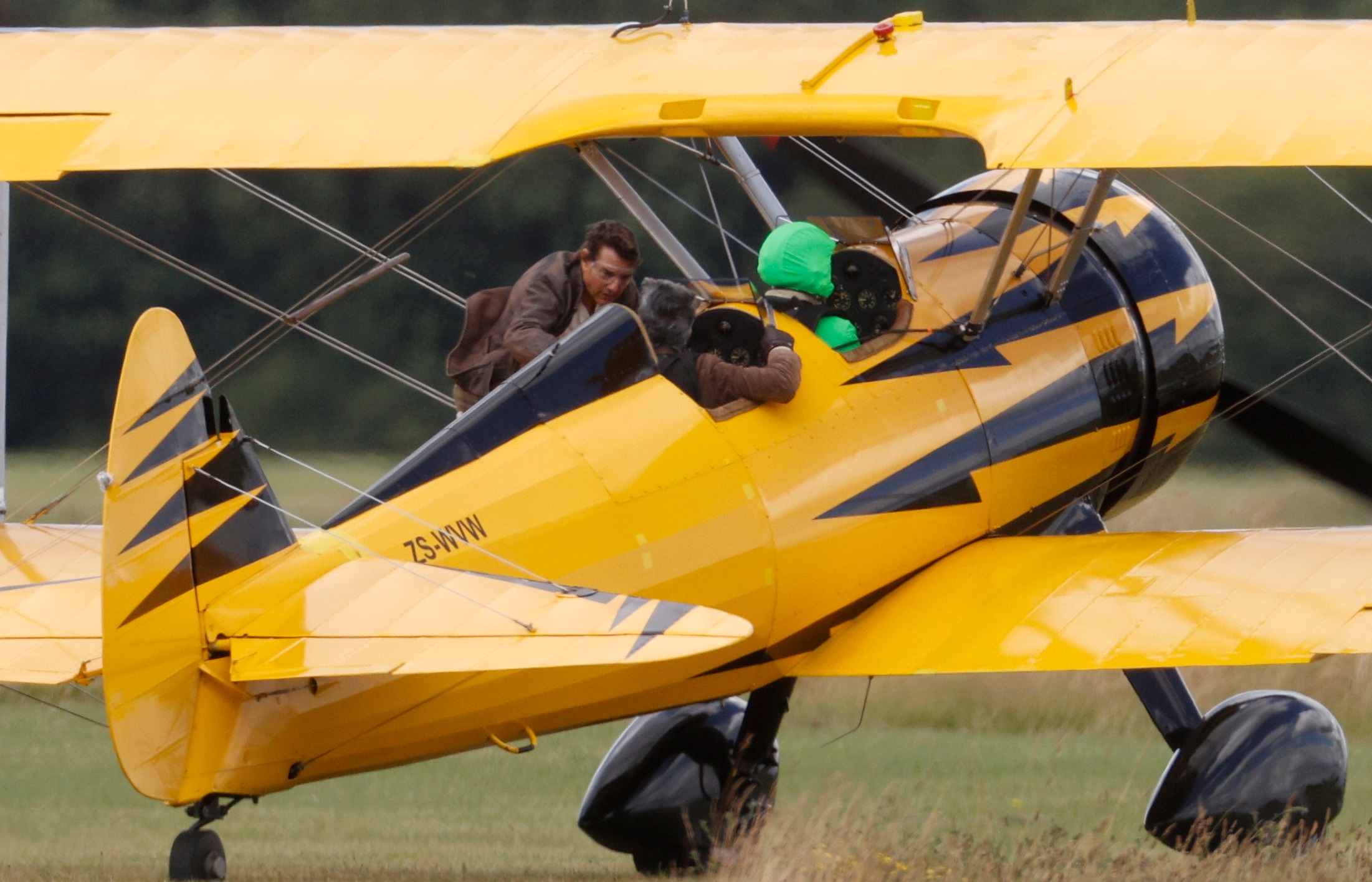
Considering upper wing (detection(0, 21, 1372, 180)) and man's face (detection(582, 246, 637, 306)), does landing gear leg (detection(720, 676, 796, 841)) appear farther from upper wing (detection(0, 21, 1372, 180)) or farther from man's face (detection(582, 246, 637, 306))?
upper wing (detection(0, 21, 1372, 180))

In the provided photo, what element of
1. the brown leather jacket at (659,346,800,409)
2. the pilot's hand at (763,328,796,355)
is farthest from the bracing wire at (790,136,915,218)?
the brown leather jacket at (659,346,800,409)

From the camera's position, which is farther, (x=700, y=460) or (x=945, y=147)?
(x=945, y=147)

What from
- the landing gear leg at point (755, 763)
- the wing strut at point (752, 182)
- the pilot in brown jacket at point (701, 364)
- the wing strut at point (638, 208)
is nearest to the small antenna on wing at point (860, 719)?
the landing gear leg at point (755, 763)

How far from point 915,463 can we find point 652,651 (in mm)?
2095

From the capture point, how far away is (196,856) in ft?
18.3

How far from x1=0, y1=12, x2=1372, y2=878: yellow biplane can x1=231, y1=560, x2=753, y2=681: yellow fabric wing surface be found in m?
0.01

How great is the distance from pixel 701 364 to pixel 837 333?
2.02ft

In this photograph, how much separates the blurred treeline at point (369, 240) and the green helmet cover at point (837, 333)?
13.9 meters

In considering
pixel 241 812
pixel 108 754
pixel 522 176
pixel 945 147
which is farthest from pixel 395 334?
pixel 241 812

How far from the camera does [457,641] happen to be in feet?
15.2

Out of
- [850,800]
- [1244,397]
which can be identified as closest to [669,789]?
[850,800]

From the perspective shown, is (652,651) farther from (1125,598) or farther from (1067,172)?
(1067,172)

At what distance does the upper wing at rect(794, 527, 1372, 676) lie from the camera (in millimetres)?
5715

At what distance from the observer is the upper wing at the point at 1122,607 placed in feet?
18.7
